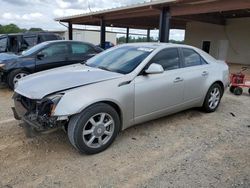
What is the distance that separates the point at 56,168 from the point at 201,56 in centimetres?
361

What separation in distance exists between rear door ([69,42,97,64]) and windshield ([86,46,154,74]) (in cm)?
324

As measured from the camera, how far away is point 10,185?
271 centimetres

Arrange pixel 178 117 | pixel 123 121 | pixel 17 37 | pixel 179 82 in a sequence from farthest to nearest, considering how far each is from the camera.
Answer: pixel 17 37 < pixel 178 117 < pixel 179 82 < pixel 123 121

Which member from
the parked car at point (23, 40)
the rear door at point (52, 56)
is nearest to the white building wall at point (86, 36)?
the parked car at point (23, 40)

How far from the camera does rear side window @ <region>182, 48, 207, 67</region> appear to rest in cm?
467

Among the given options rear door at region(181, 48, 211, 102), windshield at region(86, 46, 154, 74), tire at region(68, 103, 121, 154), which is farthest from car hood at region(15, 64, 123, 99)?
rear door at region(181, 48, 211, 102)

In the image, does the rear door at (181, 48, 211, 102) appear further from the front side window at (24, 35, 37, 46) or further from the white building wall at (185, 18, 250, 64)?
the white building wall at (185, 18, 250, 64)

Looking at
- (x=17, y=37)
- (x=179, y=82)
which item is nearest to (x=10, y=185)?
(x=179, y=82)

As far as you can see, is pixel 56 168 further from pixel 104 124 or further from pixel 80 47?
pixel 80 47

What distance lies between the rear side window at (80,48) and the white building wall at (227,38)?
1466 centimetres

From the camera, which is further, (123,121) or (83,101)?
(123,121)

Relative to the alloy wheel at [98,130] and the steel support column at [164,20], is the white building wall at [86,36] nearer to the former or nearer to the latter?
the steel support column at [164,20]

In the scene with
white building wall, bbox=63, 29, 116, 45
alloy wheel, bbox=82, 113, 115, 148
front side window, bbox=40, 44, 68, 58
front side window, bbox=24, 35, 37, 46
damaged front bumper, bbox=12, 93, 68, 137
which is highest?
white building wall, bbox=63, 29, 116, 45

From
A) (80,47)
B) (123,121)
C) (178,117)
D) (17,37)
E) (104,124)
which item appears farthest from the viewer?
(17,37)
